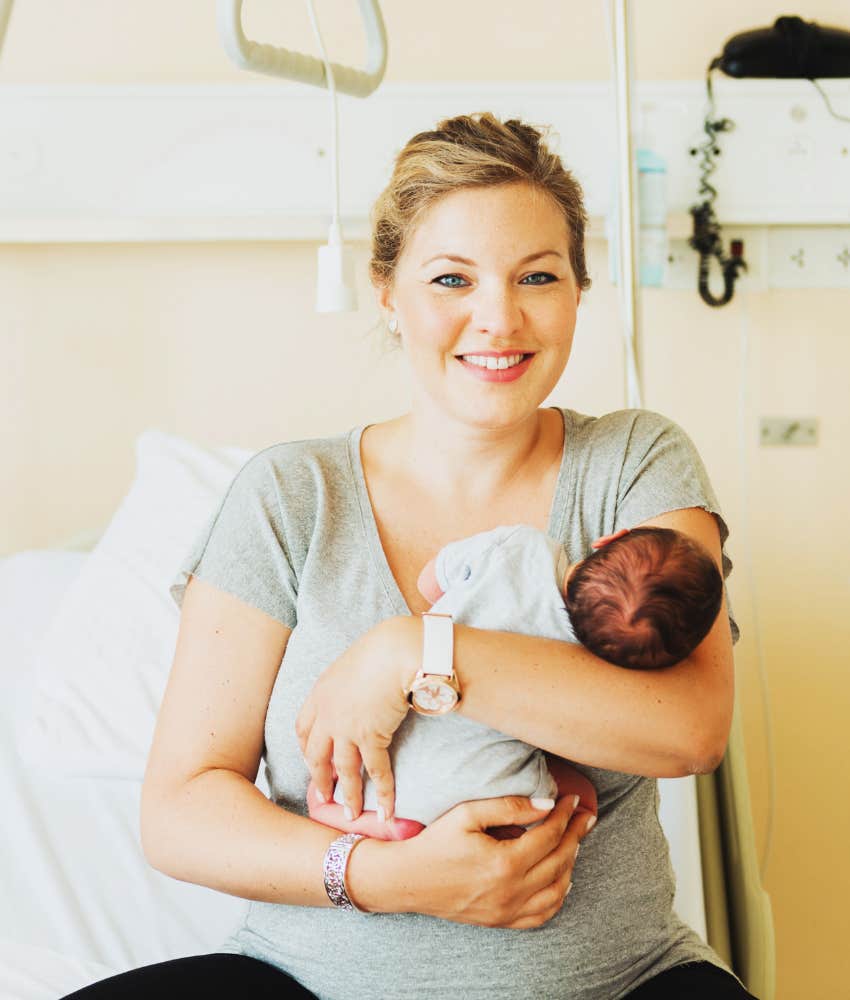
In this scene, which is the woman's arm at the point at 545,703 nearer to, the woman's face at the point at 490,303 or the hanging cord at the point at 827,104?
the woman's face at the point at 490,303

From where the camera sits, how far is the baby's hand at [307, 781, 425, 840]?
1.16m

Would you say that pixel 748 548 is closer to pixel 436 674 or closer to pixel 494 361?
pixel 494 361

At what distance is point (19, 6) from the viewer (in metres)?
2.27

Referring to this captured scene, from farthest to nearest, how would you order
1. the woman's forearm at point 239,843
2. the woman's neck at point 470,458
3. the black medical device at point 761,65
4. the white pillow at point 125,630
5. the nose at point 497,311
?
the black medical device at point 761,65, the white pillow at point 125,630, the woman's neck at point 470,458, the nose at point 497,311, the woman's forearm at point 239,843

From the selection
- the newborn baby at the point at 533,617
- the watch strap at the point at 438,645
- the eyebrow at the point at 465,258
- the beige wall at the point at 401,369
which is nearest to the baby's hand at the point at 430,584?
the newborn baby at the point at 533,617

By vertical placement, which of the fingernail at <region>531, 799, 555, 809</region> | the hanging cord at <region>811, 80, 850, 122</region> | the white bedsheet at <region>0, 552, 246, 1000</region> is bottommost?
the white bedsheet at <region>0, 552, 246, 1000</region>

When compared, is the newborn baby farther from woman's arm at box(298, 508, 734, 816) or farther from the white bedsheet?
the white bedsheet

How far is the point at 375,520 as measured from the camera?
137 centimetres

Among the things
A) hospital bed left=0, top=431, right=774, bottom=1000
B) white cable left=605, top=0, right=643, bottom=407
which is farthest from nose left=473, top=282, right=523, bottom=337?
hospital bed left=0, top=431, right=774, bottom=1000

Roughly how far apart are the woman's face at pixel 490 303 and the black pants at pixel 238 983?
63 centimetres

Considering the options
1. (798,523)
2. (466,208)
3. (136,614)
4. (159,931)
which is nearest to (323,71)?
(466,208)

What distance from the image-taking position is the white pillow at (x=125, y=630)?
1766mm

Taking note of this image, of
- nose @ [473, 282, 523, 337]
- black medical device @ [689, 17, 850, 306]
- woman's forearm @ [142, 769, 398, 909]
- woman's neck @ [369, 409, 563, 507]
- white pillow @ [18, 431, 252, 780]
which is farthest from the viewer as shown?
black medical device @ [689, 17, 850, 306]

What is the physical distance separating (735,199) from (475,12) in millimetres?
636
